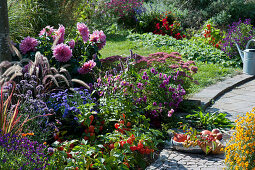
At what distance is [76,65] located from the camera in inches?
193

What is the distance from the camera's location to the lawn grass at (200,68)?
664 cm

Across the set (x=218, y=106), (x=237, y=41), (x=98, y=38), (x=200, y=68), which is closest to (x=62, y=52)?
(x=98, y=38)

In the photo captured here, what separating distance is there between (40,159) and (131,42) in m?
7.38

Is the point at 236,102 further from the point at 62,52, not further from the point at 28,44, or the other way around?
the point at 28,44

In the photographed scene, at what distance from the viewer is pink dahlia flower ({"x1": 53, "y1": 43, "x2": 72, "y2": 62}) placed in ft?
14.8

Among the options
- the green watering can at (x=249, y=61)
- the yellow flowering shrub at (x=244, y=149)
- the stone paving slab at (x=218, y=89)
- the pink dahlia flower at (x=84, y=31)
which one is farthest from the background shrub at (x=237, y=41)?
the yellow flowering shrub at (x=244, y=149)

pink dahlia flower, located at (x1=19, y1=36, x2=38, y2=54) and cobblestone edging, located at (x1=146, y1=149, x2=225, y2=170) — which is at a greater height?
pink dahlia flower, located at (x1=19, y1=36, x2=38, y2=54)

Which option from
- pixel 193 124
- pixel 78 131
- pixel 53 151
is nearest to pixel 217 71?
pixel 193 124

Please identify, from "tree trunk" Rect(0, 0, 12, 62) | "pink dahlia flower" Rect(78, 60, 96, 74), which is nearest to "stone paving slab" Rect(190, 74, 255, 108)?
"pink dahlia flower" Rect(78, 60, 96, 74)

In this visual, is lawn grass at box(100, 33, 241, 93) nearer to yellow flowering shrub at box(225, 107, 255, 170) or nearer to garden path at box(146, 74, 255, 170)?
garden path at box(146, 74, 255, 170)

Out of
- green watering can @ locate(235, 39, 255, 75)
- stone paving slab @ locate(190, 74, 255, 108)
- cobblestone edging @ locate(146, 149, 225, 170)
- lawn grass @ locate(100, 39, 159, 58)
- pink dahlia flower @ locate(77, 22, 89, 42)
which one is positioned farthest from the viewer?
lawn grass @ locate(100, 39, 159, 58)

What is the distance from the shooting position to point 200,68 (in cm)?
745

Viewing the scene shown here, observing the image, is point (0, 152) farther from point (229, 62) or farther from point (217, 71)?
point (229, 62)

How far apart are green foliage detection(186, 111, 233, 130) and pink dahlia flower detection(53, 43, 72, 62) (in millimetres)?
1776
